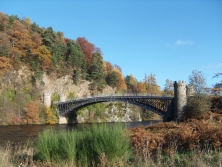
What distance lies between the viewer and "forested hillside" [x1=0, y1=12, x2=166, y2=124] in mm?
49906

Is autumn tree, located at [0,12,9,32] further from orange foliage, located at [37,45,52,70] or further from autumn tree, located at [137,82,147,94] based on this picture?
autumn tree, located at [137,82,147,94]

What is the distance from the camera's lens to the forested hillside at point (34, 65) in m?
49.9

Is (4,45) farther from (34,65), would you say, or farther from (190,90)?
(190,90)

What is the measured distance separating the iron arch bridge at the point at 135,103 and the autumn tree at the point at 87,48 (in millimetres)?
24096

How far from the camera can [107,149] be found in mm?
6660

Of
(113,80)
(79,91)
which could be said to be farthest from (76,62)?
(113,80)

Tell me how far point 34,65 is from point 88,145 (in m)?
56.9

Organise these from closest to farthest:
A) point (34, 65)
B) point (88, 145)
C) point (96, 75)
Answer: point (88, 145) < point (34, 65) < point (96, 75)

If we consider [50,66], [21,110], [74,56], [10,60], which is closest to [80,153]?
[21,110]

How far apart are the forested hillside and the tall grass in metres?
42.2

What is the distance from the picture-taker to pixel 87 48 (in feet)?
269

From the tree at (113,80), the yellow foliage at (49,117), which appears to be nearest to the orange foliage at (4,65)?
the yellow foliage at (49,117)

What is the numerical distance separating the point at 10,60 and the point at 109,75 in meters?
34.5

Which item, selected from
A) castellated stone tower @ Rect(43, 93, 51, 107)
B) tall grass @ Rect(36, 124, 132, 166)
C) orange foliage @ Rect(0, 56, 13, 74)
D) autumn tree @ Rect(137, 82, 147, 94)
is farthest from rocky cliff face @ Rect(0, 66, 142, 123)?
tall grass @ Rect(36, 124, 132, 166)
